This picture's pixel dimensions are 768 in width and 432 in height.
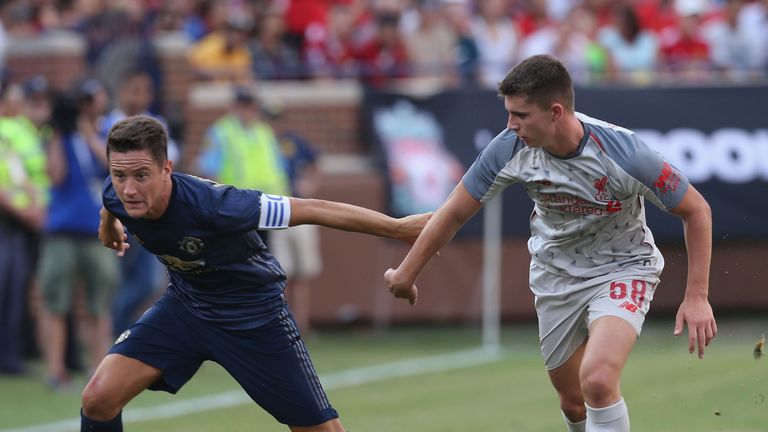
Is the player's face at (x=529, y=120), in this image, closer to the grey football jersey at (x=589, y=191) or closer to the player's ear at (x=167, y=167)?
the grey football jersey at (x=589, y=191)

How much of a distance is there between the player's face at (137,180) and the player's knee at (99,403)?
0.89m

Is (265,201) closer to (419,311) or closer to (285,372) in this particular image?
(285,372)

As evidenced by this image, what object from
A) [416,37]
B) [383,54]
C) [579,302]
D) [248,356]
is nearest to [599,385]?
[579,302]

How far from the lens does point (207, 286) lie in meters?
6.66

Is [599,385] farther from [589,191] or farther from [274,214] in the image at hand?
[274,214]

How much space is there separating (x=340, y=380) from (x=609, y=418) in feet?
18.3

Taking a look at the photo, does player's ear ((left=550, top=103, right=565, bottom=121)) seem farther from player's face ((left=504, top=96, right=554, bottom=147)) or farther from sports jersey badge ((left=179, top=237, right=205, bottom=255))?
sports jersey badge ((left=179, top=237, right=205, bottom=255))

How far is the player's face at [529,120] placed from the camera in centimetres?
630

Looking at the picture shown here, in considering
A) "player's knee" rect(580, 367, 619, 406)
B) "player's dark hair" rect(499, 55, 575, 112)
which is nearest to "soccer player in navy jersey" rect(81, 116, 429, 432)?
"player's dark hair" rect(499, 55, 575, 112)

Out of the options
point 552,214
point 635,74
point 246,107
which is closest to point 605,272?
point 552,214

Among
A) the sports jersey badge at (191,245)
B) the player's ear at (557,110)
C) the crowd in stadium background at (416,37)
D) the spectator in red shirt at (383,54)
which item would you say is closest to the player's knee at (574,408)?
the player's ear at (557,110)

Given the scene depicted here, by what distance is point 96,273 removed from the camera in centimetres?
1138

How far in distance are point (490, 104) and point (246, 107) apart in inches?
114

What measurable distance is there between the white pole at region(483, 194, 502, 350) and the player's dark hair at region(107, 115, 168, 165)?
7.79 meters
